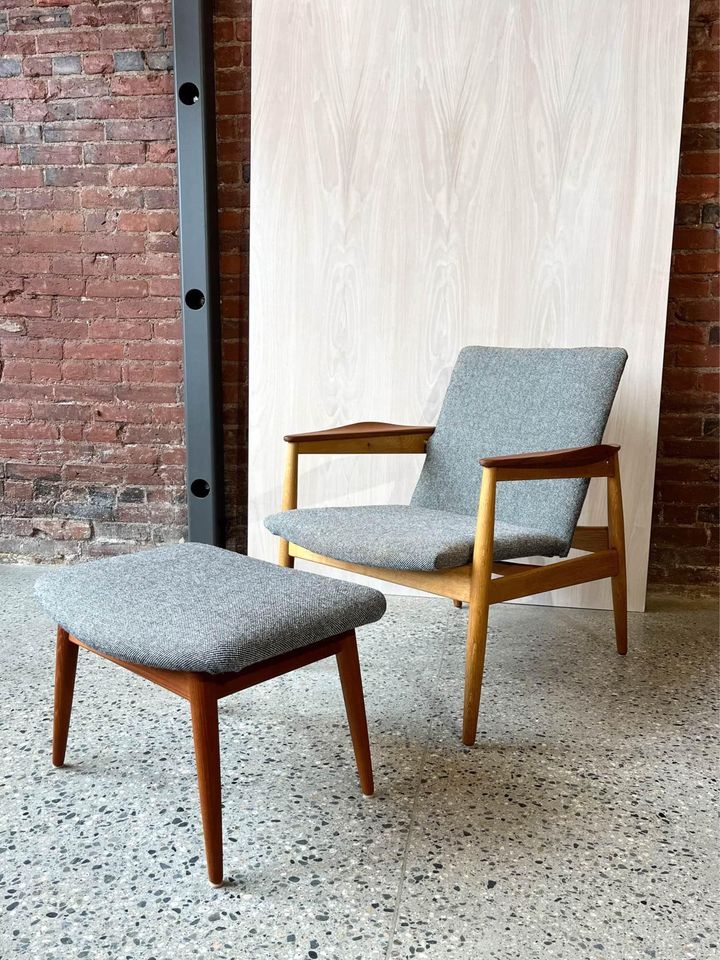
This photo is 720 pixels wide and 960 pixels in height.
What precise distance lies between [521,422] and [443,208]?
2.72ft

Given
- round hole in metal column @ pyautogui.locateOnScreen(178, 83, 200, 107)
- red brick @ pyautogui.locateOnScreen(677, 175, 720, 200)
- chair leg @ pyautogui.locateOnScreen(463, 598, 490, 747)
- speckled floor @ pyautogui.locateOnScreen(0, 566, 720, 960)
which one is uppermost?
round hole in metal column @ pyautogui.locateOnScreen(178, 83, 200, 107)

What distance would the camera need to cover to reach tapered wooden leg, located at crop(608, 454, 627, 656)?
2287mm

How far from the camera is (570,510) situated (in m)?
2.17

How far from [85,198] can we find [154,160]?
0.30 meters

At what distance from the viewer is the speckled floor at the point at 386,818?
4.17ft

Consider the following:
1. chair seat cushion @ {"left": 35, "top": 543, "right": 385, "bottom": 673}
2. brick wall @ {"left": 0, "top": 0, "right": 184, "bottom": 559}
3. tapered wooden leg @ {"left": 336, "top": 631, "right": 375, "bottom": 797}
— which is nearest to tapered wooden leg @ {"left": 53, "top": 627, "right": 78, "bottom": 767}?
chair seat cushion @ {"left": 35, "top": 543, "right": 385, "bottom": 673}

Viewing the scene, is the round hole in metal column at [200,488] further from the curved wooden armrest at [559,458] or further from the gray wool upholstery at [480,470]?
the curved wooden armrest at [559,458]

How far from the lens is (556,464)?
2006 mm

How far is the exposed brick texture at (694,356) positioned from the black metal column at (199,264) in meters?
1.57

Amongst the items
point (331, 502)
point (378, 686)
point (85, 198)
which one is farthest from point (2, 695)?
point (85, 198)

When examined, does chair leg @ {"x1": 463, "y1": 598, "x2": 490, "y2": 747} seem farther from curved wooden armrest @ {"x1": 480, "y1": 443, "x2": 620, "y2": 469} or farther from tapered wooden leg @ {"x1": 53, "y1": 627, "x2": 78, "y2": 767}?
tapered wooden leg @ {"x1": 53, "y1": 627, "x2": 78, "y2": 767}

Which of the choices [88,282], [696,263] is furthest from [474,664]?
[88,282]

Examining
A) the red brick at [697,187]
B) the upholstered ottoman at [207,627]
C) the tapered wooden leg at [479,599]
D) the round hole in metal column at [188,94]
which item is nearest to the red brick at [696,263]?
the red brick at [697,187]

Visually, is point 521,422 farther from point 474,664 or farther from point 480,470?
point 474,664
